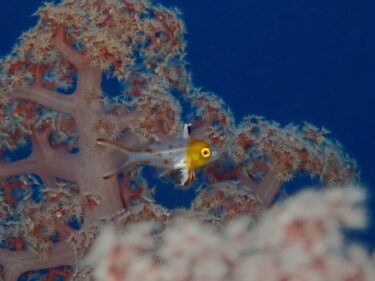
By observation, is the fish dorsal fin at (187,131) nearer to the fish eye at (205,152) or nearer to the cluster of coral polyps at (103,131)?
the fish eye at (205,152)

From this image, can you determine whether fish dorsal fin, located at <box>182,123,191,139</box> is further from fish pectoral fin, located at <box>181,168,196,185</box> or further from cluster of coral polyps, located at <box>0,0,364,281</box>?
cluster of coral polyps, located at <box>0,0,364,281</box>

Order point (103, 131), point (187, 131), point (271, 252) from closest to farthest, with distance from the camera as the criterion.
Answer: point (271, 252) → point (187, 131) → point (103, 131)

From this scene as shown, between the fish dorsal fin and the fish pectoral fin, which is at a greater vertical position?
the fish dorsal fin

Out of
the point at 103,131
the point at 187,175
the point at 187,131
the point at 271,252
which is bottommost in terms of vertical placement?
the point at 271,252

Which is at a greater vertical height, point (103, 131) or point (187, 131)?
point (103, 131)

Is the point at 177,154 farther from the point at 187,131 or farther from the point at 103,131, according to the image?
the point at 103,131

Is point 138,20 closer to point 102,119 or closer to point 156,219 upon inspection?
point 102,119

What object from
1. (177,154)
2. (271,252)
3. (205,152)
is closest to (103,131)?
(177,154)

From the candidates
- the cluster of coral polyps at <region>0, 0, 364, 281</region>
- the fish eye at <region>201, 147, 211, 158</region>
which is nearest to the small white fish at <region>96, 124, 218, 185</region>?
the fish eye at <region>201, 147, 211, 158</region>

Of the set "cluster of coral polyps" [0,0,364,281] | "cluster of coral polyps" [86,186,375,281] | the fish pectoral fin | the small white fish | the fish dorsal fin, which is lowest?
"cluster of coral polyps" [86,186,375,281]
